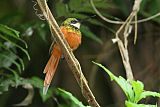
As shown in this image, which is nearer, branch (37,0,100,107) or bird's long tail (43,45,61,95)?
branch (37,0,100,107)

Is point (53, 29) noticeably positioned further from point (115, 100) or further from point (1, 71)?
point (115, 100)

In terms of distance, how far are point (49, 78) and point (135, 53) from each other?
1.52 metres

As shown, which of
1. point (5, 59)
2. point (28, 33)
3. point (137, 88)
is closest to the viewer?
point (137, 88)

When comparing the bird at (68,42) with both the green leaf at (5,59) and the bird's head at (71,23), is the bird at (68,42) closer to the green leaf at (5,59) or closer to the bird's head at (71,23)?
the bird's head at (71,23)

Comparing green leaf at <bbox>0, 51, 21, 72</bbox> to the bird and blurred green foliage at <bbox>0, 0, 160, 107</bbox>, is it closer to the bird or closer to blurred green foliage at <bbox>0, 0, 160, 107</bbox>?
blurred green foliage at <bbox>0, 0, 160, 107</bbox>

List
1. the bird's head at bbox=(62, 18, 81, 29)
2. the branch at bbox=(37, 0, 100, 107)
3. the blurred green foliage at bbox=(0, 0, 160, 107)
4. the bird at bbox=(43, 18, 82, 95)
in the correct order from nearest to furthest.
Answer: the branch at bbox=(37, 0, 100, 107) → the bird at bbox=(43, 18, 82, 95) → the bird's head at bbox=(62, 18, 81, 29) → the blurred green foliage at bbox=(0, 0, 160, 107)

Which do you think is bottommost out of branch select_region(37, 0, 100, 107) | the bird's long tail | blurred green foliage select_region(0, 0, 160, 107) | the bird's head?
blurred green foliage select_region(0, 0, 160, 107)

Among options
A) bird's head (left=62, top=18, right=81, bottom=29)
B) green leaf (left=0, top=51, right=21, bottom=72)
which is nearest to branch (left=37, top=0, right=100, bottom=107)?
bird's head (left=62, top=18, right=81, bottom=29)

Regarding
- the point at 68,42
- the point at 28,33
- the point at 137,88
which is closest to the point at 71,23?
the point at 68,42

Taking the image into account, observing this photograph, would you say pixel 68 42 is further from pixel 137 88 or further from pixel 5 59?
pixel 5 59

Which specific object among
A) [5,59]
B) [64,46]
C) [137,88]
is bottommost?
[5,59]

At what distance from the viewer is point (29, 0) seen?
7.89 ft

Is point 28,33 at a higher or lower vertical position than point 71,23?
lower

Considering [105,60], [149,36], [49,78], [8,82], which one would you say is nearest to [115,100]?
[105,60]
